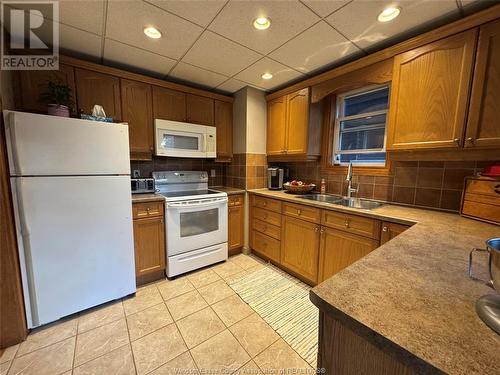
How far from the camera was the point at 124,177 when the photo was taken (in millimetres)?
1830

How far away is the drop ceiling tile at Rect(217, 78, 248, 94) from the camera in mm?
2584

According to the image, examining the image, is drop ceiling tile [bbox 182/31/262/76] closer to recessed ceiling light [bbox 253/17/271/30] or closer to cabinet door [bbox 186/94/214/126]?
recessed ceiling light [bbox 253/17/271/30]

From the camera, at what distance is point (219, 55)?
1975mm

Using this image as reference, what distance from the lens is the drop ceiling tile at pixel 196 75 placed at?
2255mm

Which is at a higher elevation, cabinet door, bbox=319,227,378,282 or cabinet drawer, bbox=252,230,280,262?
cabinet door, bbox=319,227,378,282

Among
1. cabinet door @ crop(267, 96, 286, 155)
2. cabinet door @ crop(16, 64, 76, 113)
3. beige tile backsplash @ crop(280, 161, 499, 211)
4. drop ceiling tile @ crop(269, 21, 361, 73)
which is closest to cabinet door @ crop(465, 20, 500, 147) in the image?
beige tile backsplash @ crop(280, 161, 499, 211)

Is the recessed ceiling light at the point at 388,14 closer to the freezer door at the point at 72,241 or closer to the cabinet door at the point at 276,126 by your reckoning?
the cabinet door at the point at 276,126

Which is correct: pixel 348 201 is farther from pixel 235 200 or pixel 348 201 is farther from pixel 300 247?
pixel 235 200

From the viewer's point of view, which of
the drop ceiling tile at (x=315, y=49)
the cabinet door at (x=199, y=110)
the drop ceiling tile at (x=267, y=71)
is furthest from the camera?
the cabinet door at (x=199, y=110)

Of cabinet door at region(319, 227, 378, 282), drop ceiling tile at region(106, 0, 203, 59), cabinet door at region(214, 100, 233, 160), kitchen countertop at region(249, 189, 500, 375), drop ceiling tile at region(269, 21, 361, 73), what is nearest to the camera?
kitchen countertop at region(249, 189, 500, 375)

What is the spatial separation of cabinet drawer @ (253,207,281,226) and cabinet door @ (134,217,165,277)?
1178 millimetres

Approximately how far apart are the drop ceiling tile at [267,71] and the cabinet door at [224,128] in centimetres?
54

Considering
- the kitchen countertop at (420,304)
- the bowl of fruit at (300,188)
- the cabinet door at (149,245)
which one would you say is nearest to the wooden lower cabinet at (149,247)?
the cabinet door at (149,245)

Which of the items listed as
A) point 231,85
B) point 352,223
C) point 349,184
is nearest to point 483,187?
point 352,223
